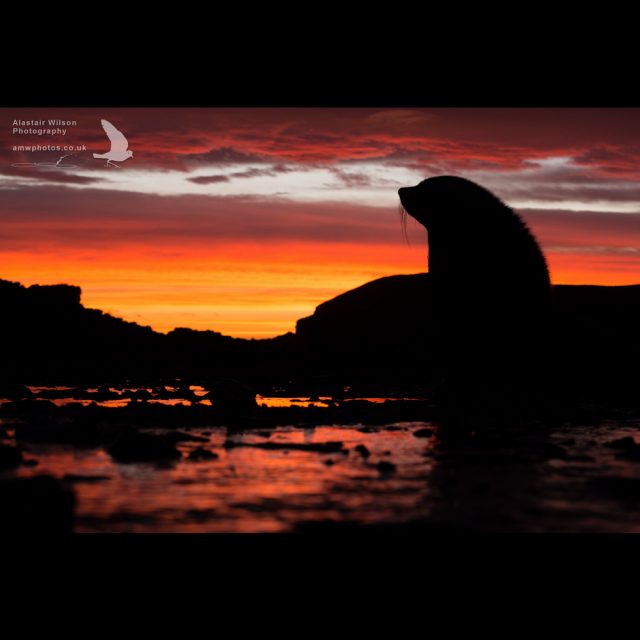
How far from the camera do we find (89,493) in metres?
5.39

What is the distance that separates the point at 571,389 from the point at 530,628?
39.0ft

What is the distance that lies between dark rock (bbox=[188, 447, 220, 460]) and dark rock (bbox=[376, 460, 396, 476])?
1.58 meters

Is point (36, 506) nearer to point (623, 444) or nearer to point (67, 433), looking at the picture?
point (67, 433)

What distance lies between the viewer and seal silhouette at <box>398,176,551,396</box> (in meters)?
11.4

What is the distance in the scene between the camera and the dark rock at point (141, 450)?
7.07 meters

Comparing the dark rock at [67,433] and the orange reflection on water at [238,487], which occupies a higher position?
the dark rock at [67,433]

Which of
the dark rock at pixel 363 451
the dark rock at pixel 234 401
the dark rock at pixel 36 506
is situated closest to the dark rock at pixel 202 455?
the dark rock at pixel 363 451

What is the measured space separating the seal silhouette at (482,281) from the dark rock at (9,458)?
692 centimetres

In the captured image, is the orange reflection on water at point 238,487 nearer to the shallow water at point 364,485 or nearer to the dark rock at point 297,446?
the shallow water at point 364,485

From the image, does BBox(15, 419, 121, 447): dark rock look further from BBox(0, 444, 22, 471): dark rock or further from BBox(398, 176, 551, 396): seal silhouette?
BBox(398, 176, 551, 396): seal silhouette

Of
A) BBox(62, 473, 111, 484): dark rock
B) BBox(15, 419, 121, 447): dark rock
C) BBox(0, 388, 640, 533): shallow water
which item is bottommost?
BBox(0, 388, 640, 533): shallow water

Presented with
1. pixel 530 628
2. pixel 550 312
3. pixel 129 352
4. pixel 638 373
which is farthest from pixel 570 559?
pixel 129 352

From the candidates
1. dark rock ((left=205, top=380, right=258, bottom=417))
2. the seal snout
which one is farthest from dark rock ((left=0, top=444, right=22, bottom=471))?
the seal snout
